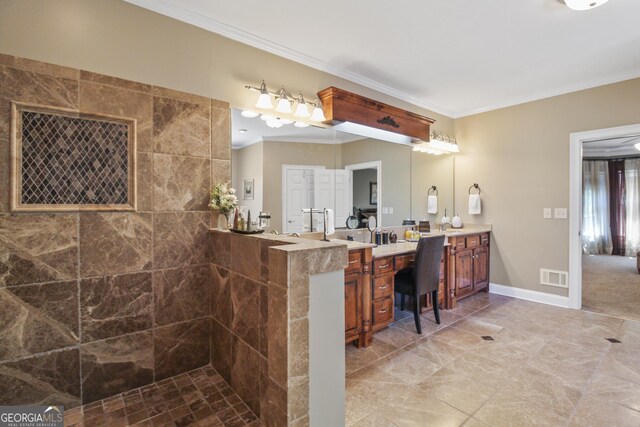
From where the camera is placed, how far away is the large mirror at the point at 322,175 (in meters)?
2.60

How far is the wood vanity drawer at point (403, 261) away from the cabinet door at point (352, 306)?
21.6 inches

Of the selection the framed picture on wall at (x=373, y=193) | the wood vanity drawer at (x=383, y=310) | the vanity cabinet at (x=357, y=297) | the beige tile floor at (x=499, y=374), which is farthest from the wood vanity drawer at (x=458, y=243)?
the vanity cabinet at (x=357, y=297)

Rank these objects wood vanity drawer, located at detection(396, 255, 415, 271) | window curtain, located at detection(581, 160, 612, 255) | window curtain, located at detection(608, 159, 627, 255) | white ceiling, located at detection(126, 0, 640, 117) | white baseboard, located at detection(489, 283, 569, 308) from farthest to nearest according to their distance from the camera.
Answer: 1. window curtain, located at detection(581, 160, 612, 255)
2. window curtain, located at detection(608, 159, 627, 255)
3. white baseboard, located at detection(489, 283, 569, 308)
4. wood vanity drawer, located at detection(396, 255, 415, 271)
5. white ceiling, located at detection(126, 0, 640, 117)

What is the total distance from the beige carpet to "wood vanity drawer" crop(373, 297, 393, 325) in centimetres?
261

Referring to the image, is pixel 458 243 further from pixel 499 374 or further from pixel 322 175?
pixel 322 175

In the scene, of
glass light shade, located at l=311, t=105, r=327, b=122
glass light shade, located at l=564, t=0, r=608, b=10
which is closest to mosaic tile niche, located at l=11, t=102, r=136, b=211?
glass light shade, located at l=311, t=105, r=327, b=122

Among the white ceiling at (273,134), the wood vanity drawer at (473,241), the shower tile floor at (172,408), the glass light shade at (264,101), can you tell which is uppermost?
the glass light shade at (264,101)

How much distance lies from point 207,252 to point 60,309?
34.9 inches

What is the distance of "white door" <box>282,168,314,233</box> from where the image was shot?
2848 millimetres

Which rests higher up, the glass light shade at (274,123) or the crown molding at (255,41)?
the crown molding at (255,41)

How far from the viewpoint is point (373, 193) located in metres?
3.70

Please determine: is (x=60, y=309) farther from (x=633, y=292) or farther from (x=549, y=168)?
(x=633, y=292)

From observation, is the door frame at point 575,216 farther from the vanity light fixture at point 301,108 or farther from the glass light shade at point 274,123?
the glass light shade at point 274,123

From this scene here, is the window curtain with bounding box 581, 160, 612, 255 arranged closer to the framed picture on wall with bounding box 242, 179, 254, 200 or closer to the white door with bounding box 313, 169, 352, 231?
the white door with bounding box 313, 169, 352, 231
